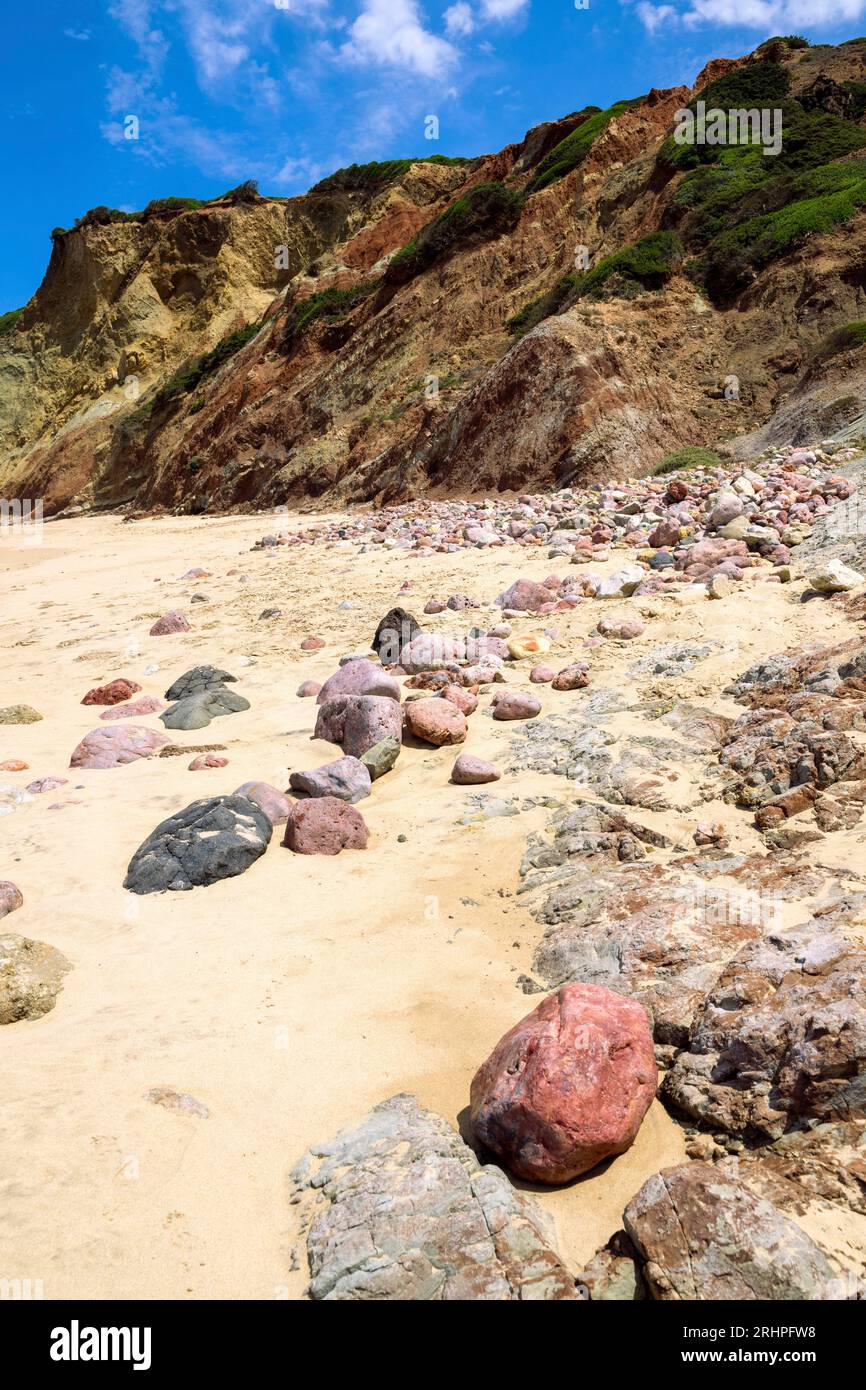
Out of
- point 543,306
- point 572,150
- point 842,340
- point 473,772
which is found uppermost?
point 572,150

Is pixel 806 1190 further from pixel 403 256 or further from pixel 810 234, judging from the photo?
pixel 403 256

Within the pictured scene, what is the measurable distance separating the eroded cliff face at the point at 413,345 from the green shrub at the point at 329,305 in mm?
145

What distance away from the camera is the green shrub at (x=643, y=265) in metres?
18.0

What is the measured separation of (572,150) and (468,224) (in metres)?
3.89

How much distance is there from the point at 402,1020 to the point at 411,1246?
912 millimetres

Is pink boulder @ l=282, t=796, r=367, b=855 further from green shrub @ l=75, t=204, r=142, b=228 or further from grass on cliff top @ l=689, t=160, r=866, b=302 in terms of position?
green shrub @ l=75, t=204, r=142, b=228

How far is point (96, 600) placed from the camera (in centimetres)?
1172

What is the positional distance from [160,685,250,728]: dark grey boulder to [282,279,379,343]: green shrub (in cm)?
2424

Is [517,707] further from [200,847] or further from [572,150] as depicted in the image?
[572,150]

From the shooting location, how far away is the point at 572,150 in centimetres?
2498

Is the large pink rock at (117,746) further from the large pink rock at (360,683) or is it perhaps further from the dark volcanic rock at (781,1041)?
the dark volcanic rock at (781,1041)

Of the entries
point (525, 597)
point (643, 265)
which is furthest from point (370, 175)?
point (525, 597)

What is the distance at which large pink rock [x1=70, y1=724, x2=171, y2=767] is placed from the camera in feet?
18.1

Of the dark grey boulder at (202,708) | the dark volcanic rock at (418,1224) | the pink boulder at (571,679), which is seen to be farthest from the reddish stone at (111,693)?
the dark volcanic rock at (418,1224)
